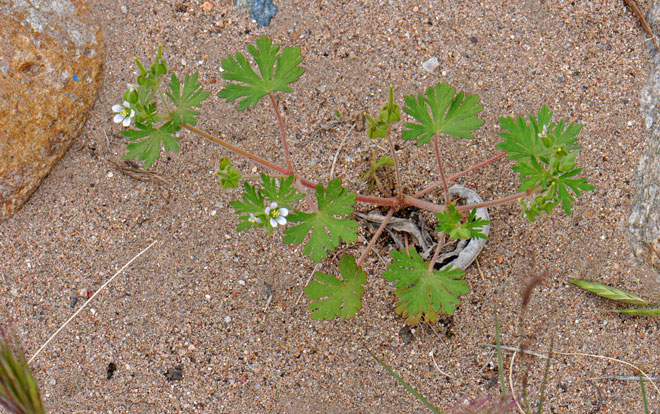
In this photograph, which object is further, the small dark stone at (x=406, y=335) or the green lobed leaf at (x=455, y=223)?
the small dark stone at (x=406, y=335)

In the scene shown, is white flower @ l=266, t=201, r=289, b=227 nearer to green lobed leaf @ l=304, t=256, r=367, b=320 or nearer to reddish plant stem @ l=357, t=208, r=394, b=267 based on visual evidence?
green lobed leaf @ l=304, t=256, r=367, b=320

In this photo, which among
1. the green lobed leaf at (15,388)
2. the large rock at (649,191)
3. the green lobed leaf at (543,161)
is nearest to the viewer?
the green lobed leaf at (15,388)

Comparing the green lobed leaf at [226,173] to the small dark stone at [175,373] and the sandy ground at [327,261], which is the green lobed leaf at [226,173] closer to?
the sandy ground at [327,261]

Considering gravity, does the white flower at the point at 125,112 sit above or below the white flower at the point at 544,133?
above

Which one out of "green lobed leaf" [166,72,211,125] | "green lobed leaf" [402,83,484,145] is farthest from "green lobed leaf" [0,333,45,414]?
"green lobed leaf" [402,83,484,145]

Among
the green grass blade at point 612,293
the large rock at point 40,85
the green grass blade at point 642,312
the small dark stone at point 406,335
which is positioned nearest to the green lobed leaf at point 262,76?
the large rock at point 40,85

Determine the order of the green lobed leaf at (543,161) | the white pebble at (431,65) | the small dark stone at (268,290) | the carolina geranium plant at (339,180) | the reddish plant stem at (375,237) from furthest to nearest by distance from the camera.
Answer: the white pebble at (431,65) < the small dark stone at (268,290) < the reddish plant stem at (375,237) < the carolina geranium plant at (339,180) < the green lobed leaf at (543,161)

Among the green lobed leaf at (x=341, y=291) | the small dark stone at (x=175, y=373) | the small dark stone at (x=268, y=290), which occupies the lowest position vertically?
the small dark stone at (x=175, y=373)
